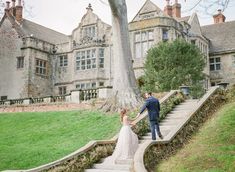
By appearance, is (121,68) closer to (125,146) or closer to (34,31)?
(125,146)

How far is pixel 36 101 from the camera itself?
28.7 metres

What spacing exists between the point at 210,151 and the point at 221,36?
31257 millimetres

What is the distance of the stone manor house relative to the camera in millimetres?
33438

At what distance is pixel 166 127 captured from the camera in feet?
50.8

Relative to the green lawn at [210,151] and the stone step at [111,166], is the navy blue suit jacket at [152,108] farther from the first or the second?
the stone step at [111,166]

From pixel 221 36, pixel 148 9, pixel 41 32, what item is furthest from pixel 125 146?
pixel 41 32

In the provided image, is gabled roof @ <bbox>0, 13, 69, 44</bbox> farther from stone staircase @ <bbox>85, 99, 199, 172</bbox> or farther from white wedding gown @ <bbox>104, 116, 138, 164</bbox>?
white wedding gown @ <bbox>104, 116, 138, 164</bbox>

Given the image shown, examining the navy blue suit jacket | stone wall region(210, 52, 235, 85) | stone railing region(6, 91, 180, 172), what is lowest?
stone railing region(6, 91, 180, 172)

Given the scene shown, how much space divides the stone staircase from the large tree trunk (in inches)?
99.3

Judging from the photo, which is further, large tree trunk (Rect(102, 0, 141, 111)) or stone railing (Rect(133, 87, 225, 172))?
large tree trunk (Rect(102, 0, 141, 111))

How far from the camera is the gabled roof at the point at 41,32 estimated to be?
39.8 meters

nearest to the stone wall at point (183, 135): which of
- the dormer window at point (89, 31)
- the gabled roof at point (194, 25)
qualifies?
the gabled roof at point (194, 25)

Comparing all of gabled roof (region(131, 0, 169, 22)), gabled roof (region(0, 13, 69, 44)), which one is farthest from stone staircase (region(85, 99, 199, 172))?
gabled roof (region(0, 13, 69, 44))

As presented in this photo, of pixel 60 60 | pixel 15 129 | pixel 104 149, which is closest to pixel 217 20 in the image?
pixel 60 60
